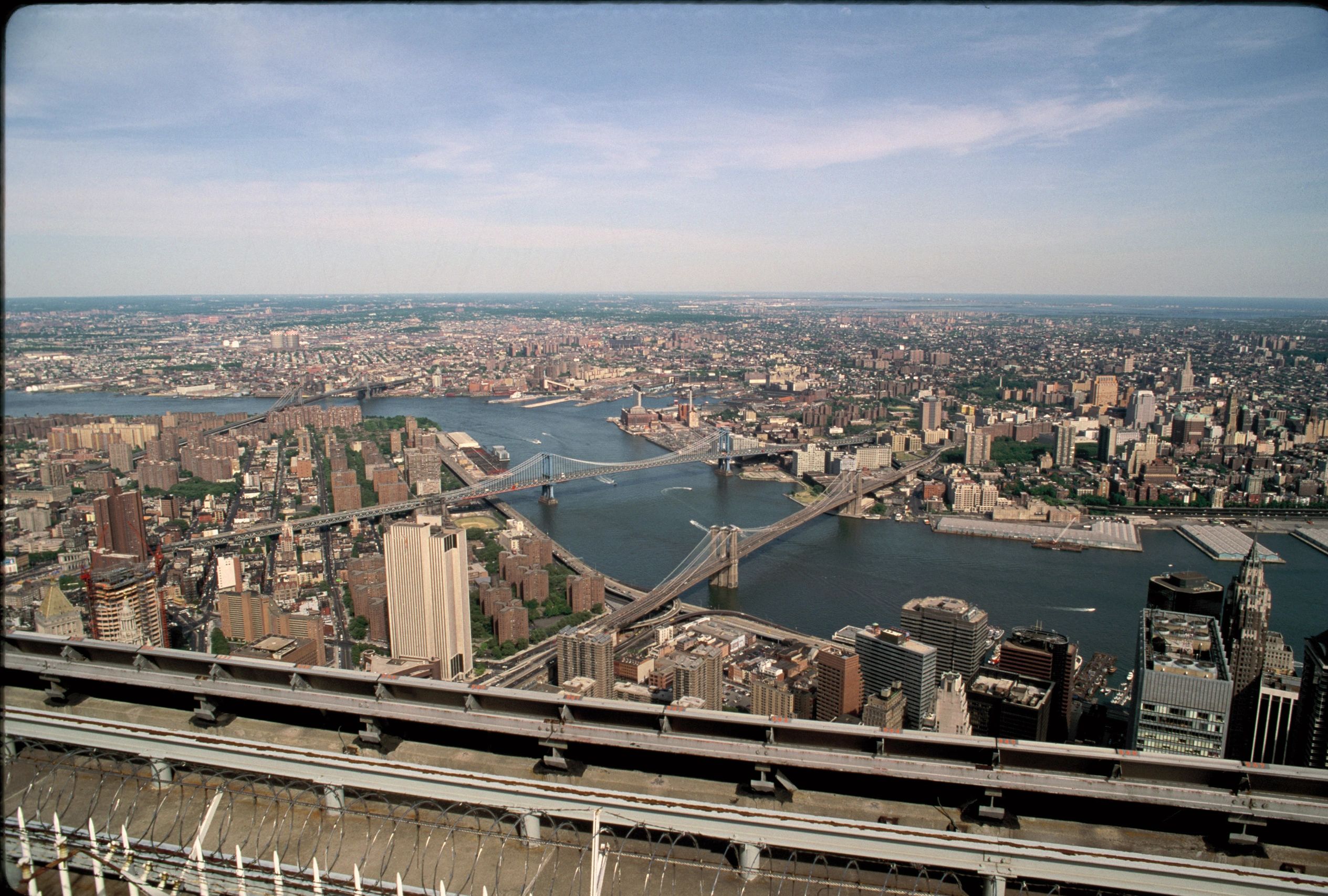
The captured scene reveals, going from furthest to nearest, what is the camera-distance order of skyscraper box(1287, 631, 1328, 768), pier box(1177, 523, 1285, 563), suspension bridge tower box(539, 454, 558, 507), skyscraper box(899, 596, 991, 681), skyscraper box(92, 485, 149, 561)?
suspension bridge tower box(539, 454, 558, 507) < pier box(1177, 523, 1285, 563) < skyscraper box(92, 485, 149, 561) < skyscraper box(899, 596, 991, 681) < skyscraper box(1287, 631, 1328, 768)

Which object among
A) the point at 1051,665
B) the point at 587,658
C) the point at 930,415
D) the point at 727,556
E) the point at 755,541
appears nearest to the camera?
the point at 1051,665

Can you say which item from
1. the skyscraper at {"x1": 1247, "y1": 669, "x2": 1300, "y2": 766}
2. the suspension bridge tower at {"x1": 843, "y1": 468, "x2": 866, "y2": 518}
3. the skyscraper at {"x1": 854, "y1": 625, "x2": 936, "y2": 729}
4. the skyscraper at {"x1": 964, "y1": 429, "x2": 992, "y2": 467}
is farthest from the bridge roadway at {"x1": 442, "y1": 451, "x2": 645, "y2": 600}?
the skyscraper at {"x1": 964, "y1": 429, "x2": 992, "y2": 467}

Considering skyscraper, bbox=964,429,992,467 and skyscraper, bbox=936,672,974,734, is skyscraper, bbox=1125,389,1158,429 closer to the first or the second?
skyscraper, bbox=964,429,992,467

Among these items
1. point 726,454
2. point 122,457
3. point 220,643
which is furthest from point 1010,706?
point 122,457

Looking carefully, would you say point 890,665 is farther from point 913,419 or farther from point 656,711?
point 913,419

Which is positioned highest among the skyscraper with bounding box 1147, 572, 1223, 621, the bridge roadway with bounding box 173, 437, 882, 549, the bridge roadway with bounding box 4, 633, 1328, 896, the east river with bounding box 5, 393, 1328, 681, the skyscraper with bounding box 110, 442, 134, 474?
the bridge roadway with bounding box 4, 633, 1328, 896

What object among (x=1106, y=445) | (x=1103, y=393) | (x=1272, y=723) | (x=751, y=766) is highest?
(x=751, y=766)

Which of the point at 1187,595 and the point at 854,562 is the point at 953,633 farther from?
the point at 854,562
